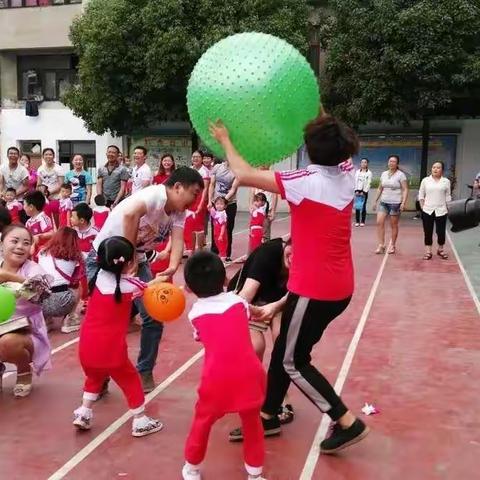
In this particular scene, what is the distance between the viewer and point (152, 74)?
1762 cm

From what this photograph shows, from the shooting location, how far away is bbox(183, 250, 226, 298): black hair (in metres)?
2.86

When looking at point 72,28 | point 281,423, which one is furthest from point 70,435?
point 72,28

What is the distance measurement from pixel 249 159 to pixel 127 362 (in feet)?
4.52

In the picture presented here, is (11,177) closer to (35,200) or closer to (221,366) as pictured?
(35,200)

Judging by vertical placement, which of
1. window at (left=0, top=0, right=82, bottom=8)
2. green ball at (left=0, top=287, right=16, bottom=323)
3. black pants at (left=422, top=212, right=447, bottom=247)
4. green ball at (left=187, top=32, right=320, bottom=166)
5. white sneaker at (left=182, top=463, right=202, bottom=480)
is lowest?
white sneaker at (left=182, top=463, right=202, bottom=480)

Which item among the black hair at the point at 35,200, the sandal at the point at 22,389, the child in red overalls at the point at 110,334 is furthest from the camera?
the black hair at the point at 35,200

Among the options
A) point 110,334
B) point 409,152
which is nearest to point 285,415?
point 110,334

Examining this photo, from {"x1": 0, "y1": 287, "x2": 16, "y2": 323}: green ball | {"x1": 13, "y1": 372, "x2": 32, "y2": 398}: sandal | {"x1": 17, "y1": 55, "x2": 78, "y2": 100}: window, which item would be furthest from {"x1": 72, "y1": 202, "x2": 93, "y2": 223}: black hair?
{"x1": 17, "y1": 55, "x2": 78, "y2": 100}: window

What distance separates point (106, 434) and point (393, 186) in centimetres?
792

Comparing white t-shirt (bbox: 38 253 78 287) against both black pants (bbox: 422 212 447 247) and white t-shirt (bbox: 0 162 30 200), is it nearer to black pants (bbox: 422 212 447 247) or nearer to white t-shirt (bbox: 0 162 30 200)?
white t-shirt (bbox: 0 162 30 200)

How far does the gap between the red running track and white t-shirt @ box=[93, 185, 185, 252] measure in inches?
43.4

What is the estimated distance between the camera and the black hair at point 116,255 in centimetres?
330

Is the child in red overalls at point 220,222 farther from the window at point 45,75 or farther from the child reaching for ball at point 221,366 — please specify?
the window at point 45,75

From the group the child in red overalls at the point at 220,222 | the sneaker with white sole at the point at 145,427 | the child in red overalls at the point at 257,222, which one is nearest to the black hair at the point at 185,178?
the sneaker with white sole at the point at 145,427
